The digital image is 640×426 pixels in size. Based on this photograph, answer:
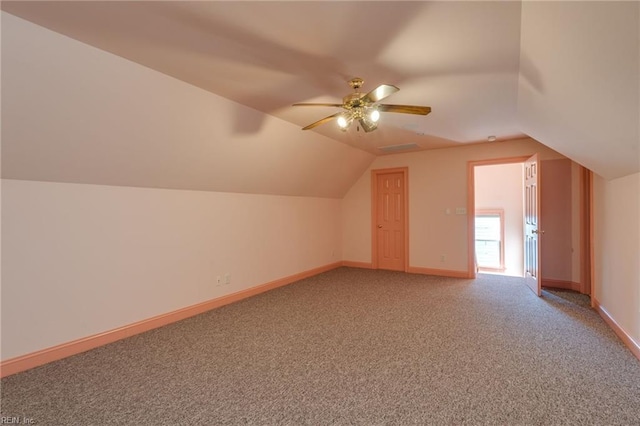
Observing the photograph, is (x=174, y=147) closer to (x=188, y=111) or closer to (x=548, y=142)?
(x=188, y=111)

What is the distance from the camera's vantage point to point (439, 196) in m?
5.70

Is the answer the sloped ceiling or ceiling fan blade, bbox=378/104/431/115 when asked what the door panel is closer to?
the sloped ceiling

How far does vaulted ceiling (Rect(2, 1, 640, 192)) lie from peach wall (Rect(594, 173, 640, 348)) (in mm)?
250

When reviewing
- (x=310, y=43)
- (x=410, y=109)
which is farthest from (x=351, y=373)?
(x=310, y=43)

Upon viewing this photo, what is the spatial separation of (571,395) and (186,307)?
3.70 metres

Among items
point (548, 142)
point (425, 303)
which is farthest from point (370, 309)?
point (548, 142)

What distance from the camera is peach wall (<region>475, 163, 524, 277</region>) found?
808 cm

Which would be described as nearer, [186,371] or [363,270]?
[186,371]

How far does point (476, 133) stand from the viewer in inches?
180

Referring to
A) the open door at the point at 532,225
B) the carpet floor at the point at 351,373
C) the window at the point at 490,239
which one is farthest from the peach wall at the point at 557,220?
the window at the point at 490,239

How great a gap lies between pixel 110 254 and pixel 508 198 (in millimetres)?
9226

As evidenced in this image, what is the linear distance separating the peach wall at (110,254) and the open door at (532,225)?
4.19m

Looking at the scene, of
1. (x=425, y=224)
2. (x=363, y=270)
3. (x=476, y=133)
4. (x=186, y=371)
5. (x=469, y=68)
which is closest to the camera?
(x=186, y=371)

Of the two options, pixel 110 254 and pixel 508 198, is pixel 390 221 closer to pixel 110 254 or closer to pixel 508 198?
pixel 508 198
